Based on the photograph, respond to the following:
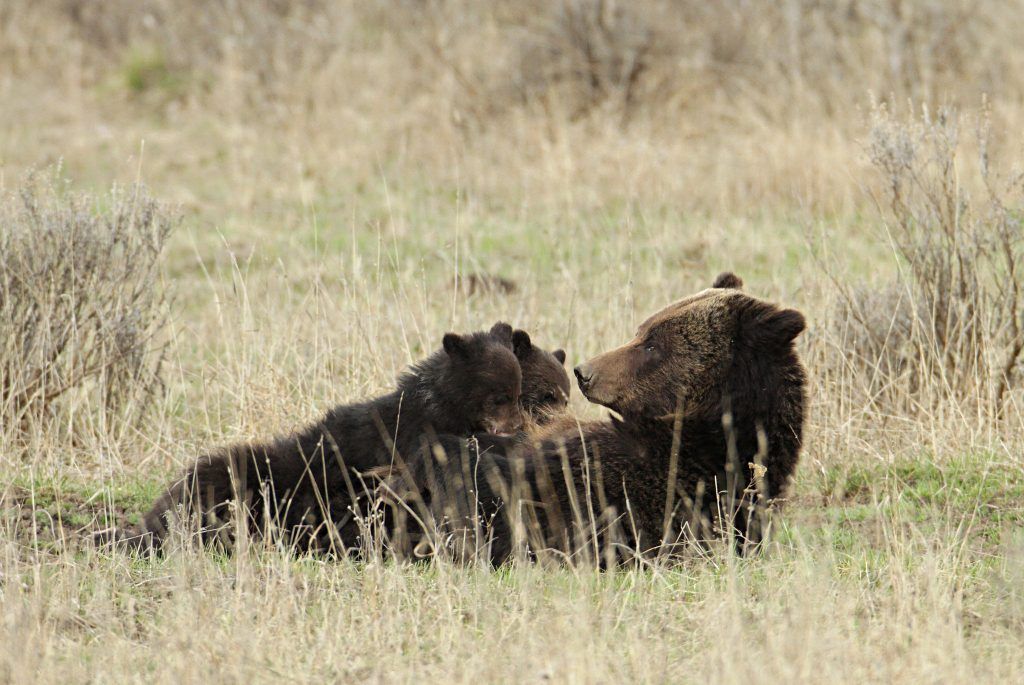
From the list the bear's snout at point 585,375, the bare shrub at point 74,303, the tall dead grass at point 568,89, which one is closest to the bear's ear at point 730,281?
the bear's snout at point 585,375

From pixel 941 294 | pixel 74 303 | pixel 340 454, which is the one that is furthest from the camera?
pixel 941 294

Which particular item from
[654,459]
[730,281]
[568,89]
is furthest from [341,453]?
[568,89]

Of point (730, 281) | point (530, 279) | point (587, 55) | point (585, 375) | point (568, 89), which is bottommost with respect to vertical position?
point (585, 375)

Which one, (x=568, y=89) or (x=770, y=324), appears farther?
(x=568, y=89)

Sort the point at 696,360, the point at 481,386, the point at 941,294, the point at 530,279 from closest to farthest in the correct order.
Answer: the point at 696,360 < the point at 481,386 < the point at 941,294 < the point at 530,279

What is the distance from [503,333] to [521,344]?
15 cm

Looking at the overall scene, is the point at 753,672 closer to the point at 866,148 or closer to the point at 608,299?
the point at 866,148

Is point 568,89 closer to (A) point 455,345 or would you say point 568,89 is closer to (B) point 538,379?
(B) point 538,379

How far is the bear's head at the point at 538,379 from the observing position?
282 inches

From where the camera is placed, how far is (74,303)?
8070mm

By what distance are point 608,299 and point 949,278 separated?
2.78 metres

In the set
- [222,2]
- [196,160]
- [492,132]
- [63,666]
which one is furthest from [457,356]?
[222,2]

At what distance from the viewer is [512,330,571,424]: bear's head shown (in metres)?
7.17

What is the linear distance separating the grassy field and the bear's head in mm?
956
